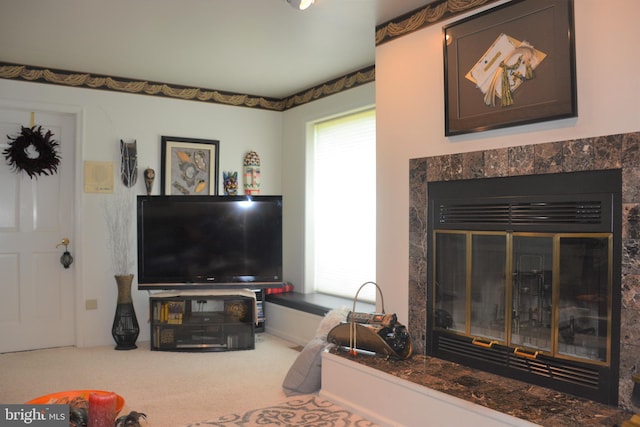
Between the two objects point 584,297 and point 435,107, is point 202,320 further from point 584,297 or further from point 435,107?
point 584,297

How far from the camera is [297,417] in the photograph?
9.91 feet

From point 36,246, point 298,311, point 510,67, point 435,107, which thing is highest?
point 510,67

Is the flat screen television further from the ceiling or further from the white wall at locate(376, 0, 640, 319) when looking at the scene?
the white wall at locate(376, 0, 640, 319)

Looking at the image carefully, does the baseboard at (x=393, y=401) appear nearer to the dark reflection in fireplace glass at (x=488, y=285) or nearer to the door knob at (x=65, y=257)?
the dark reflection in fireplace glass at (x=488, y=285)

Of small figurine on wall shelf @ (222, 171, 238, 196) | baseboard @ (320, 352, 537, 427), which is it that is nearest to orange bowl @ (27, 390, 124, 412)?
baseboard @ (320, 352, 537, 427)

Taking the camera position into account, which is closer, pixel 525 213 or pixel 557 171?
pixel 557 171

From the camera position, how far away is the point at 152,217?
4.55 meters

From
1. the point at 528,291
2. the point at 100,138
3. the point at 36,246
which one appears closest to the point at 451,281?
the point at 528,291

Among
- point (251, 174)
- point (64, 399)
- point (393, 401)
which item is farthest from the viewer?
point (251, 174)

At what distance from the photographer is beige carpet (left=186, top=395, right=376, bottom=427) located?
9.60 ft

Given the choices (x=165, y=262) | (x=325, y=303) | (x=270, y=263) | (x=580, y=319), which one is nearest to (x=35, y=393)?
(x=165, y=262)

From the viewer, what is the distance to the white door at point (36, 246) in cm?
453

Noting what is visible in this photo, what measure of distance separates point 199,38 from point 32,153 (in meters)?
1.98

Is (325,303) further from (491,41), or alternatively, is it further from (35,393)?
(491,41)
